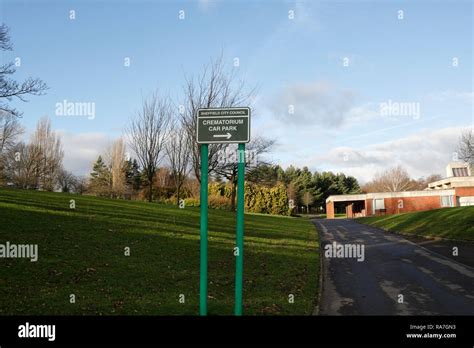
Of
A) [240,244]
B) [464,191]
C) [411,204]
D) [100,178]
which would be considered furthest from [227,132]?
[100,178]

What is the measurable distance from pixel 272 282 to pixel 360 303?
236 centimetres

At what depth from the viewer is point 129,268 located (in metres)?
9.90

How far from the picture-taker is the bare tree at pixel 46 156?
48938mm

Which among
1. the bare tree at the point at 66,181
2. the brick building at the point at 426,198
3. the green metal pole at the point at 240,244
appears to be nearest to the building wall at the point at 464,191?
the brick building at the point at 426,198

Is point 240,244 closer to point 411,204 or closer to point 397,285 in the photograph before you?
point 397,285

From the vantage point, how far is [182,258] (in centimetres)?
1182

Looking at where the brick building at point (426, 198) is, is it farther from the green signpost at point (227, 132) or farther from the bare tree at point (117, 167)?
the green signpost at point (227, 132)

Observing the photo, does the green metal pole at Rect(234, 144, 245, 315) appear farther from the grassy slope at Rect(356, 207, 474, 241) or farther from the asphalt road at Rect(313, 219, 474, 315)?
the grassy slope at Rect(356, 207, 474, 241)

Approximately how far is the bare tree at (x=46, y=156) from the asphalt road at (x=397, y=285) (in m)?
44.8

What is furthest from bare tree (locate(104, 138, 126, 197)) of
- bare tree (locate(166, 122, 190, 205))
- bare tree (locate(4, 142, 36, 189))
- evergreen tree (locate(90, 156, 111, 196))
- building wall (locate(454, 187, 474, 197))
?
building wall (locate(454, 187, 474, 197))

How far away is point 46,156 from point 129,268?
47491 millimetres
